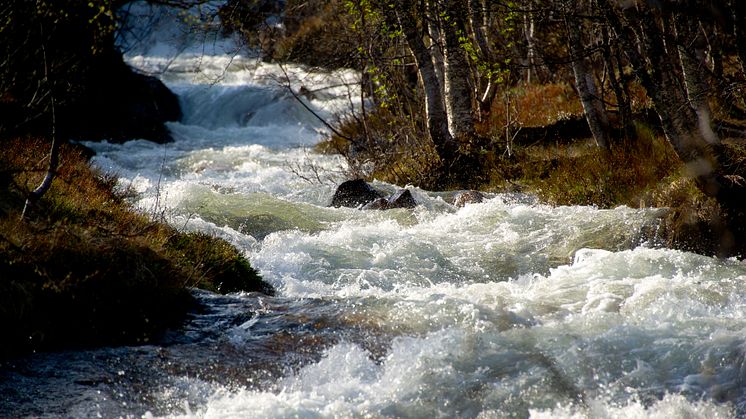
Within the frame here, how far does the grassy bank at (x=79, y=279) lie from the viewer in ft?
18.2

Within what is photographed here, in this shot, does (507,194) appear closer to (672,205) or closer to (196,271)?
(672,205)

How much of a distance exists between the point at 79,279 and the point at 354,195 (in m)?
6.55

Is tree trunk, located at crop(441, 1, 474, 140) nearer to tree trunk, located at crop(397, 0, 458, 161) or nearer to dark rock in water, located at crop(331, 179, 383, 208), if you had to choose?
tree trunk, located at crop(397, 0, 458, 161)

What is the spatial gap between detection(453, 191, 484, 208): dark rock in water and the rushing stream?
1016 mm

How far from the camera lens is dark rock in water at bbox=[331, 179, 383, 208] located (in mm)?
11852

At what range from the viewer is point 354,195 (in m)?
12.0

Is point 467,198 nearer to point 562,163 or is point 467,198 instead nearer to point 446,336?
point 562,163

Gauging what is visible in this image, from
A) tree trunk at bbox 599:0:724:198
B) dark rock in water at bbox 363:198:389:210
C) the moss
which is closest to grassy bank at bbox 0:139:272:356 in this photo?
the moss

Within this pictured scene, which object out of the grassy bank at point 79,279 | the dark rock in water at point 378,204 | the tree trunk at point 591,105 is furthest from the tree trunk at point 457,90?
the grassy bank at point 79,279

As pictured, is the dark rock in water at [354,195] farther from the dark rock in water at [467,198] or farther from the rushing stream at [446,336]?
the rushing stream at [446,336]

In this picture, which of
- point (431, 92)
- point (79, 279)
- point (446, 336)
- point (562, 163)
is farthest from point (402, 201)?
point (79, 279)

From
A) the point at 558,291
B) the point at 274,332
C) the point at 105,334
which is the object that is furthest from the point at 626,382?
the point at 105,334

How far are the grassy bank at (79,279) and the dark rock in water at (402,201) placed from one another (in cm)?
438

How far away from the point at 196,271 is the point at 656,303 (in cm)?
389
